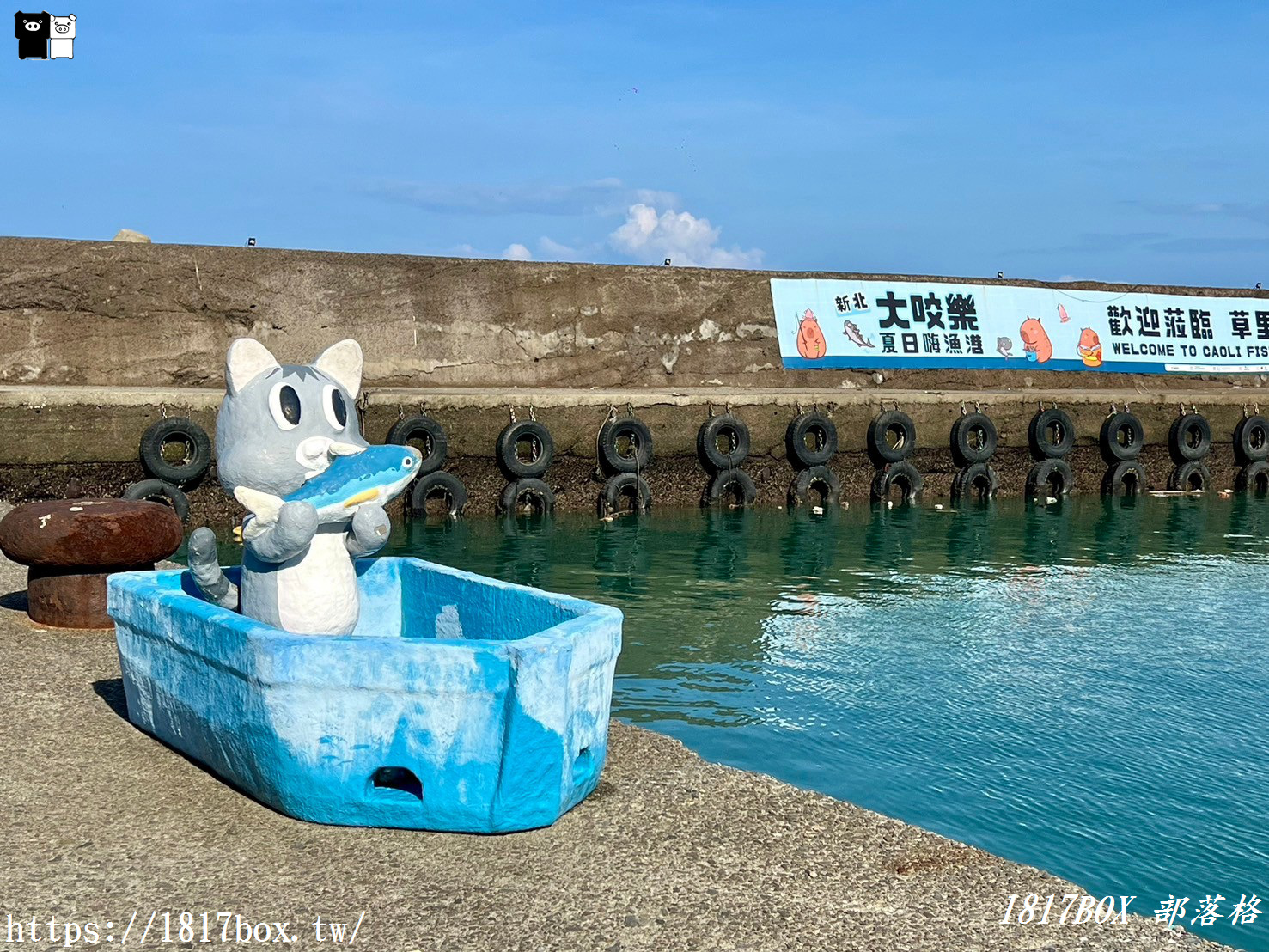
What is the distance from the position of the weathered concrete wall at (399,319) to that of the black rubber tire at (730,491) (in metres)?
2.48

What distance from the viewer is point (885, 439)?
20.8m

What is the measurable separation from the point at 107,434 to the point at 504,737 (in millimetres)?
12739

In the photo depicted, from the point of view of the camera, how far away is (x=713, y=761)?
6906 mm

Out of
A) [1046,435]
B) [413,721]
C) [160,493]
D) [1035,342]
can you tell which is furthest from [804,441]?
[413,721]

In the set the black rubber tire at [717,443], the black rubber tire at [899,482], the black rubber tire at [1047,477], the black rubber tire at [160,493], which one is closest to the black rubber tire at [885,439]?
the black rubber tire at [899,482]

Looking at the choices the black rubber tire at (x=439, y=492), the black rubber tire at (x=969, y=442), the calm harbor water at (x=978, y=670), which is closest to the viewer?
the calm harbor water at (x=978, y=670)

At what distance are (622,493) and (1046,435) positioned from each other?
26.5 ft

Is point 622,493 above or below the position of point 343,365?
below

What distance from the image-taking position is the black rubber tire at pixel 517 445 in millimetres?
18156

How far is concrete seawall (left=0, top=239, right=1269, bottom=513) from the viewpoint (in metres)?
16.6

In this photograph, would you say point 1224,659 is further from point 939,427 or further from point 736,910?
point 939,427

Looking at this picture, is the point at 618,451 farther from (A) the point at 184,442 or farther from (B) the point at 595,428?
(A) the point at 184,442

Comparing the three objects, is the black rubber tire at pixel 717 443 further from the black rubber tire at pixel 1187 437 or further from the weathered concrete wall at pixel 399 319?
the black rubber tire at pixel 1187 437

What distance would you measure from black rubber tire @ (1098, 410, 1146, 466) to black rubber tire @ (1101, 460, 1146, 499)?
5.6 inches
